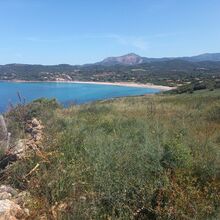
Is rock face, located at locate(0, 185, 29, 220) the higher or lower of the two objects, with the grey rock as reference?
higher

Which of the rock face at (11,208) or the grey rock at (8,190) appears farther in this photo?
the grey rock at (8,190)

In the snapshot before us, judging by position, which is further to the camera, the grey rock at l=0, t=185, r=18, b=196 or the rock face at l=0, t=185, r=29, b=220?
the grey rock at l=0, t=185, r=18, b=196

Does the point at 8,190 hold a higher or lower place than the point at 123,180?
lower

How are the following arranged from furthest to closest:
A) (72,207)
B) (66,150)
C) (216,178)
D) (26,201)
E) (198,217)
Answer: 1. (66,150)
2. (216,178)
3. (26,201)
4. (72,207)
5. (198,217)

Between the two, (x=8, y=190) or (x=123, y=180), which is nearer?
(x=123, y=180)

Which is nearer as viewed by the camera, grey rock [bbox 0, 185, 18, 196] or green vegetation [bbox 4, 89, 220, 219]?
green vegetation [bbox 4, 89, 220, 219]

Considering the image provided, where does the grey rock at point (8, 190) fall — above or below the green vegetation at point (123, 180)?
below

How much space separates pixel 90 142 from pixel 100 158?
1501mm

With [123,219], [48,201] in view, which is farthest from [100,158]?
[123,219]

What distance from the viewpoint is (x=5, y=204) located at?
5859mm

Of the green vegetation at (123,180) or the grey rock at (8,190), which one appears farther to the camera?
the grey rock at (8,190)

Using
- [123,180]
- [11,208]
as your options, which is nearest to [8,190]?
[11,208]

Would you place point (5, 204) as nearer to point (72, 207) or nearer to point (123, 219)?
point (72, 207)

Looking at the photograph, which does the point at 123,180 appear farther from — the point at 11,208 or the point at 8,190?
the point at 8,190
